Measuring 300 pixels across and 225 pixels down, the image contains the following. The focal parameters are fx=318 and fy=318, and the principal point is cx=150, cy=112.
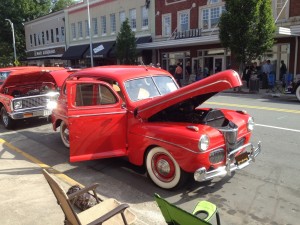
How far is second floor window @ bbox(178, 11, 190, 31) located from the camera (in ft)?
85.6

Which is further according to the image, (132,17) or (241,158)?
(132,17)

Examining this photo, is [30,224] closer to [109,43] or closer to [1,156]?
[1,156]

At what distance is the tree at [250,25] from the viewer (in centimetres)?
1750

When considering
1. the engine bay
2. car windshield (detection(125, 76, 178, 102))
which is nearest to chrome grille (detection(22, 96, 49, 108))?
car windshield (detection(125, 76, 178, 102))

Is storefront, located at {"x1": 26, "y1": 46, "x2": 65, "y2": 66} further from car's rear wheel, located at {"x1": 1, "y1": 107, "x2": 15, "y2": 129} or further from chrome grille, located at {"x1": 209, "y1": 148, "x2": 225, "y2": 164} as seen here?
chrome grille, located at {"x1": 209, "y1": 148, "x2": 225, "y2": 164}

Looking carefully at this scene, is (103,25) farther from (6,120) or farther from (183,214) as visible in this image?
(183,214)

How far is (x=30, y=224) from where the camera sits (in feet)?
12.6

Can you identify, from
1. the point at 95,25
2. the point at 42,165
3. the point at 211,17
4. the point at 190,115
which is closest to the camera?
the point at 190,115

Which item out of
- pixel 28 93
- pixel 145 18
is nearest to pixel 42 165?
pixel 28 93

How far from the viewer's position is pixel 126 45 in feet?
88.8

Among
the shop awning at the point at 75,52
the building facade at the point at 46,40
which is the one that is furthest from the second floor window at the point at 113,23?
→ the building facade at the point at 46,40

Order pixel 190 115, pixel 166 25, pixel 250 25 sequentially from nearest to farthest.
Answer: pixel 190 115 < pixel 250 25 < pixel 166 25

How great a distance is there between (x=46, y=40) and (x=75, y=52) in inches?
453

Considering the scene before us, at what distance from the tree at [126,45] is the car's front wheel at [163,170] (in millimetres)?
23034
